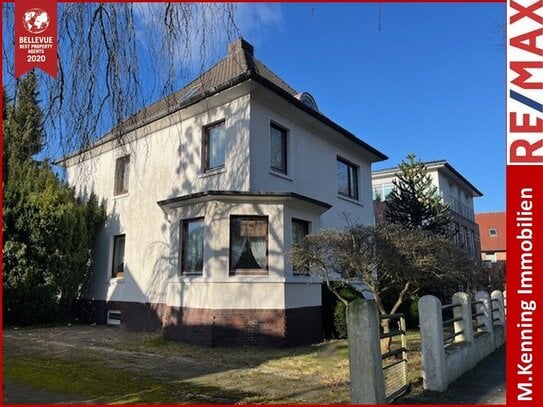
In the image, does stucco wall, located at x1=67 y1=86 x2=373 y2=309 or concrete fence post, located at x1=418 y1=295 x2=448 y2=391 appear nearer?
concrete fence post, located at x1=418 y1=295 x2=448 y2=391

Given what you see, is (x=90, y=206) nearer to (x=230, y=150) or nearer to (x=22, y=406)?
(x=230, y=150)

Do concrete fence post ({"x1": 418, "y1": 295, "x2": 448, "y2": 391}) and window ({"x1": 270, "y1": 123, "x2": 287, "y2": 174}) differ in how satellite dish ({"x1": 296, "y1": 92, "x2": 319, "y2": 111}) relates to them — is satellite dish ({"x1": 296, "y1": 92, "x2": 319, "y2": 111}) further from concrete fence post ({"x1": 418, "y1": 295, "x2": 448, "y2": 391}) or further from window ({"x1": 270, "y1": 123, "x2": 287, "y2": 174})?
concrete fence post ({"x1": 418, "y1": 295, "x2": 448, "y2": 391})

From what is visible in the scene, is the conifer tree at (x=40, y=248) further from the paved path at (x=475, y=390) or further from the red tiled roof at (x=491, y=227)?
the red tiled roof at (x=491, y=227)

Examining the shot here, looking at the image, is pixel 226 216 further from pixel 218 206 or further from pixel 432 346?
pixel 432 346

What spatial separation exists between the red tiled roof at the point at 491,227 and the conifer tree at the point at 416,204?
96.7ft

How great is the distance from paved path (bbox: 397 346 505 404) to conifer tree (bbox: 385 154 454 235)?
14134 mm

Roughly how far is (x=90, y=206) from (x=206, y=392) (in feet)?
41.6

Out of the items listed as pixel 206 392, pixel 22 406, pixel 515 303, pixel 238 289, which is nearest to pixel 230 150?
pixel 238 289

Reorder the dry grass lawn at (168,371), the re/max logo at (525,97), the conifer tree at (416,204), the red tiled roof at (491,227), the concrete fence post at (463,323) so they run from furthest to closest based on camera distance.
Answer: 1. the red tiled roof at (491,227)
2. the conifer tree at (416,204)
3. the concrete fence post at (463,323)
4. the dry grass lawn at (168,371)
5. the re/max logo at (525,97)

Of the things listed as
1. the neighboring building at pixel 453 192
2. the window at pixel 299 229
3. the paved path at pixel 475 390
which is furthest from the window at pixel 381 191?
the paved path at pixel 475 390

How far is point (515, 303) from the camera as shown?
4.75 meters

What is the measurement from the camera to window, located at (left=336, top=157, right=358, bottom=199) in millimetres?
16938

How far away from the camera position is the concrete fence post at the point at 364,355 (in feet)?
17.0

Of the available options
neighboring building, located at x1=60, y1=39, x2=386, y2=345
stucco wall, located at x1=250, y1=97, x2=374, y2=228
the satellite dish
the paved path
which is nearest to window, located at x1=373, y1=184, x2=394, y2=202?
stucco wall, located at x1=250, y1=97, x2=374, y2=228
